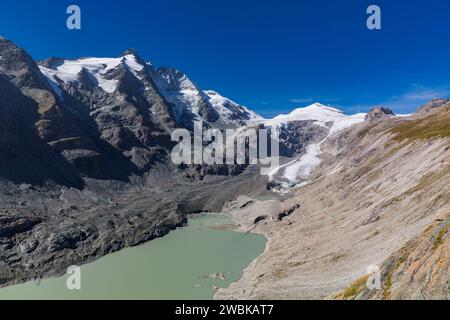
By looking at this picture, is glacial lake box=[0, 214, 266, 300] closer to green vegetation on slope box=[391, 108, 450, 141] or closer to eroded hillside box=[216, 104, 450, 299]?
eroded hillside box=[216, 104, 450, 299]

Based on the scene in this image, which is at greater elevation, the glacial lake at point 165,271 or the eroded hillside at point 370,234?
the eroded hillside at point 370,234

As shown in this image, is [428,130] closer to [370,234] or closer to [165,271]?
[370,234]

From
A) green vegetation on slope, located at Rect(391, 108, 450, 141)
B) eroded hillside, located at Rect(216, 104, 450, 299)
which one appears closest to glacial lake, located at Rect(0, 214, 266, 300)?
eroded hillside, located at Rect(216, 104, 450, 299)

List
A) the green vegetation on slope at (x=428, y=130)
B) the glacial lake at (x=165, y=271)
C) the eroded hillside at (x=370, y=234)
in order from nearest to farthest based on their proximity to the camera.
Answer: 1. the eroded hillside at (x=370, y=234)
2. the glacial lake at (x=165, y=271)
3. the green vegetation on slope at (x=428, y=130)

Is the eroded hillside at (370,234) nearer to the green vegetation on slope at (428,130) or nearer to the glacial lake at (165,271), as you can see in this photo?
the green vegetation on slope at (428,130)

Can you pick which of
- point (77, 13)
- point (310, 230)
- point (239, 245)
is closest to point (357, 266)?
point (310, 230)

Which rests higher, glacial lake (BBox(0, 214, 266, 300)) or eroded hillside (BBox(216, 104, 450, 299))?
eroded hillside (BBox(216, 104, 450, 299))

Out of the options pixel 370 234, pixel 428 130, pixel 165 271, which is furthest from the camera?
pixel 428 130

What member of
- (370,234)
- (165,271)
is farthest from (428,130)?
(165,271)

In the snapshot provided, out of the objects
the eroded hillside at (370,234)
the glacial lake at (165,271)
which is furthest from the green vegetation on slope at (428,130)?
the glacial lake at (165,271)
